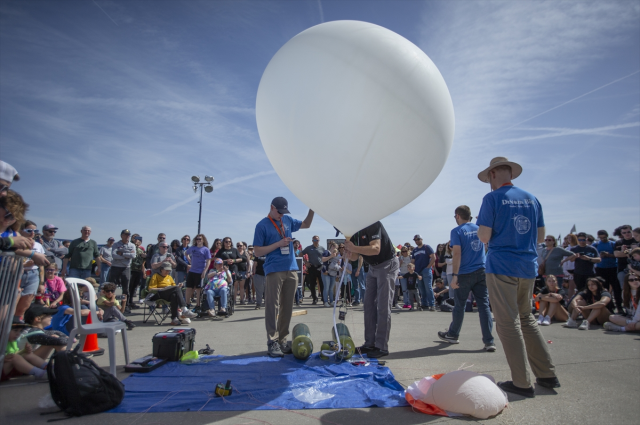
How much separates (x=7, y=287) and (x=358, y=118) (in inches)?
112

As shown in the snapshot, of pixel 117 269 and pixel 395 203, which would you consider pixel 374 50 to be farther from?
pixel 117 269

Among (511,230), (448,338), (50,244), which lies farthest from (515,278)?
(50,244)

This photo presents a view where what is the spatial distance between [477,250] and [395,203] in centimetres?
219

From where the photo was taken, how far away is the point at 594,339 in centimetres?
501

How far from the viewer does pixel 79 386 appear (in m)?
2.46

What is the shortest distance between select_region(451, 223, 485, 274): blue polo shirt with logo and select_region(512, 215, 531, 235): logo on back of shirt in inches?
66.1

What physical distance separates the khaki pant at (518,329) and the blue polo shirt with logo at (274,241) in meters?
2.12

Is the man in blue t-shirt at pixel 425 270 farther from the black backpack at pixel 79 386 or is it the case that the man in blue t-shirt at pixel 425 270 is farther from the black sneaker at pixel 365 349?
the black backpack at pixel 79 386

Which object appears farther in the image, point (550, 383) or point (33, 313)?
point (33, 313)

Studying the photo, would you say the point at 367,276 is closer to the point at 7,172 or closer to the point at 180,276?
the point at 7,172

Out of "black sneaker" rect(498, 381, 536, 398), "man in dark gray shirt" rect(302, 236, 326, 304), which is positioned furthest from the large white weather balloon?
"man in dark gray shirt" rect(302, 236, 326, 304)

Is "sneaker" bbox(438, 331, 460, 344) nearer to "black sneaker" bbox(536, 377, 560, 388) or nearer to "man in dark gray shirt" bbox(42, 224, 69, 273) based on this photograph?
"black sneaker" bbox(536, 377, 560, 388)

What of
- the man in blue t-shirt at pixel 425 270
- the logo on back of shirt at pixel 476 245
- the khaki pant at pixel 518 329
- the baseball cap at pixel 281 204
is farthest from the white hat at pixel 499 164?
the man in blue t-shirt at pixel 425 270

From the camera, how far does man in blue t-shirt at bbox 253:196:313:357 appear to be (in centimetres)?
411
